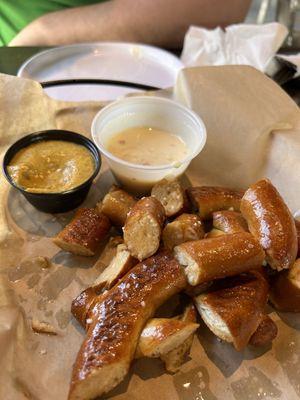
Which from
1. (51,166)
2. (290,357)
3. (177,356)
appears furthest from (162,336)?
(51,166)

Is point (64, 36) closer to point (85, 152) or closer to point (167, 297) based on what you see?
point (85, 152)

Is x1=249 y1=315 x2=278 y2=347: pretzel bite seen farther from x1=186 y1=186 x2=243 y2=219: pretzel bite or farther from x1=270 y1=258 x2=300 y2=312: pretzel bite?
x1=186 y1=186 x2=243 y2=219: pretzel bite

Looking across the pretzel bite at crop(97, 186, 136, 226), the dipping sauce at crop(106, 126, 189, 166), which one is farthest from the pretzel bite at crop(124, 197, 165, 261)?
the dipping sauce at crop(106, 126, 189, 166)

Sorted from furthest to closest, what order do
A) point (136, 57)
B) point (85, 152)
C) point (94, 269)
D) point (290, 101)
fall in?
1. point (136, 57)
2. point (290, 101)
3. point (85, 152)
4. point (94, 269)

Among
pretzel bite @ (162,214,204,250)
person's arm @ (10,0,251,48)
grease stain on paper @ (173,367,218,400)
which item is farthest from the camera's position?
person's arm @ (10,0,251,48)

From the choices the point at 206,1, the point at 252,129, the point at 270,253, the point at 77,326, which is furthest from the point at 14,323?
the point at 206,1
